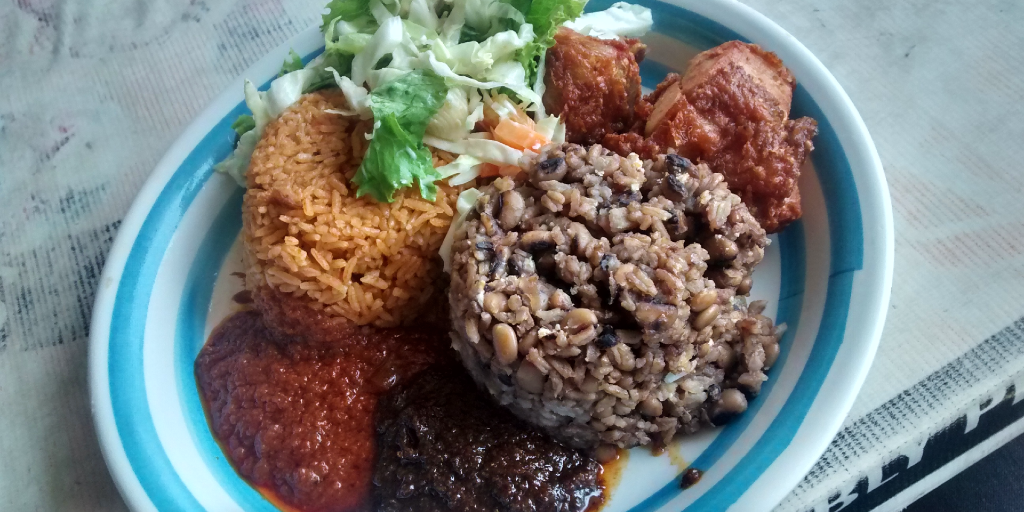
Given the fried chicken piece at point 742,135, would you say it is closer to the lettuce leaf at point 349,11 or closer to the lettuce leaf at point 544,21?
the lettuce leaf at point 544,21

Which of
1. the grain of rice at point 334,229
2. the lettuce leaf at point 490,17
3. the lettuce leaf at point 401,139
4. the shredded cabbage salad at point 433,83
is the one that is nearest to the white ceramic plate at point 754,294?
the shredded cabbage salad at point 433,83

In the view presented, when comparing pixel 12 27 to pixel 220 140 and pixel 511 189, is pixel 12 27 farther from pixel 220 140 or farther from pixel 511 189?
pixel 511 189

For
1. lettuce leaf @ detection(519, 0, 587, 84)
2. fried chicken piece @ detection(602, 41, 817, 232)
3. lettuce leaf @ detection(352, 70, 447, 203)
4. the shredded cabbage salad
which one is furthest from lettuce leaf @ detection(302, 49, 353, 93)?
fried chicken piece @ detection(602, 41, 817, 232)

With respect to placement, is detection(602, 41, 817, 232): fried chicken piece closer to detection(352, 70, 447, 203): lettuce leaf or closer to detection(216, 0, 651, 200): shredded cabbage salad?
detection(216, 0, 651, 200): shredded cabbage salad

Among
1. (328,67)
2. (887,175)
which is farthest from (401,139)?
(887,175)

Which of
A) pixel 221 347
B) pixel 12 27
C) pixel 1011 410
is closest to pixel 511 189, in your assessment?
pixel 221 347
